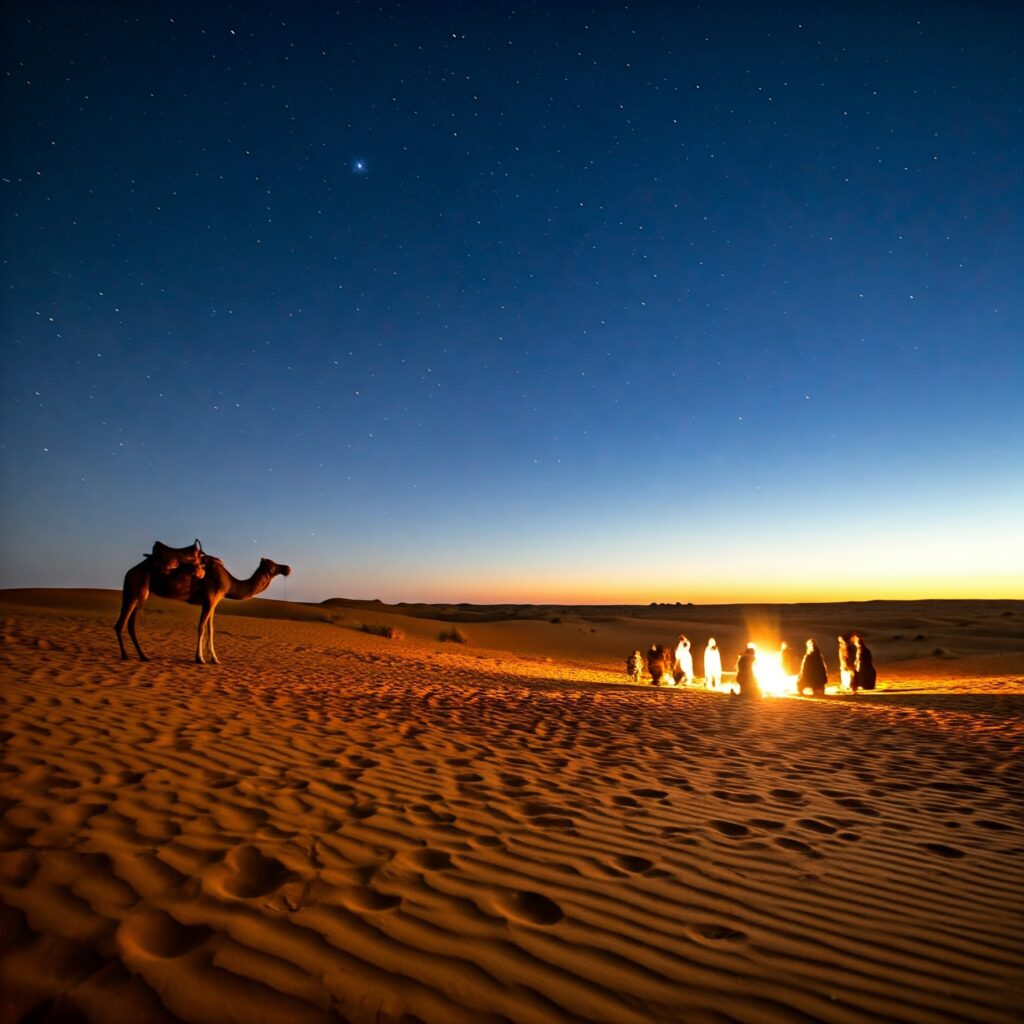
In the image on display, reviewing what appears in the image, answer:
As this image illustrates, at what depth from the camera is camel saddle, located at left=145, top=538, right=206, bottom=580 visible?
12398mm

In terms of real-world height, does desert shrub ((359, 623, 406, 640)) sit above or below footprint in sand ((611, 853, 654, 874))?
below

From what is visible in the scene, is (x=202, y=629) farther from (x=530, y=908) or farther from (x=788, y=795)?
(x=530, y=908)

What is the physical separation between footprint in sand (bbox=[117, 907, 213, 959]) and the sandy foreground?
1 centimetres

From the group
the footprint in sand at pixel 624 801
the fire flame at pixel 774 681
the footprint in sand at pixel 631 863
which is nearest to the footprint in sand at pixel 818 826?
the footprint in sand at pixel 624 801

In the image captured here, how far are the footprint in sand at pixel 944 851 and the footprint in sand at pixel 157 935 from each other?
14.6 feet

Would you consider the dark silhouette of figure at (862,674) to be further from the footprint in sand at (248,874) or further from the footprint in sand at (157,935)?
the footprint in sand at (157,935)

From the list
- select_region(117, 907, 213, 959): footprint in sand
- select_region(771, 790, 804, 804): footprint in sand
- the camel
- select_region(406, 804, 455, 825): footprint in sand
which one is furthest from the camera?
the camel

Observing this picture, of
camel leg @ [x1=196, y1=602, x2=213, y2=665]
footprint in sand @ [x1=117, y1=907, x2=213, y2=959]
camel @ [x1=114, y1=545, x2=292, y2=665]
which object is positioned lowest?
footprint in sand @ [x1=117, y1=907, x2=213, y2=959]

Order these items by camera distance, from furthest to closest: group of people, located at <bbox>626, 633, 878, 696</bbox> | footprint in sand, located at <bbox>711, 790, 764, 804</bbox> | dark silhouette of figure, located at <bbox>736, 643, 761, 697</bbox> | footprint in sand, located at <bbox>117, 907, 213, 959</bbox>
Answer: group of people, located at <bbox>626, 633, 878, 696</bbox>
dark silhouette of figure, located at <bbox>736, 643, 761, 697</bbox>
footprint in sand, located at <bbox>711, 790, 764, 804</bbox>
footprint in sand, located at <bbox>117, 907, 213, 959</bbox>

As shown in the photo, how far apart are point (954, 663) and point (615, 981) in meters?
29.2

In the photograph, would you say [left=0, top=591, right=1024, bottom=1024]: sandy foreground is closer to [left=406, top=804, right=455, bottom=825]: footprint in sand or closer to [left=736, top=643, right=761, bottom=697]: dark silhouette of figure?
[left=406, top=804, right=455, bottom=825]: footprint in sand

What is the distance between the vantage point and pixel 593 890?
3166mm

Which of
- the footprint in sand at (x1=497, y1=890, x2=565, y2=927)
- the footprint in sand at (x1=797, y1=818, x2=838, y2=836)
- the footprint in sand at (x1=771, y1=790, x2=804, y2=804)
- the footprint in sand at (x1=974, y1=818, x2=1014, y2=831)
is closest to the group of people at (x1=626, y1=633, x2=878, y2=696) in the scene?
the footprint in sand at (x1=771, y1=790, x2=804, y2=804)

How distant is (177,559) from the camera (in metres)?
12.5
